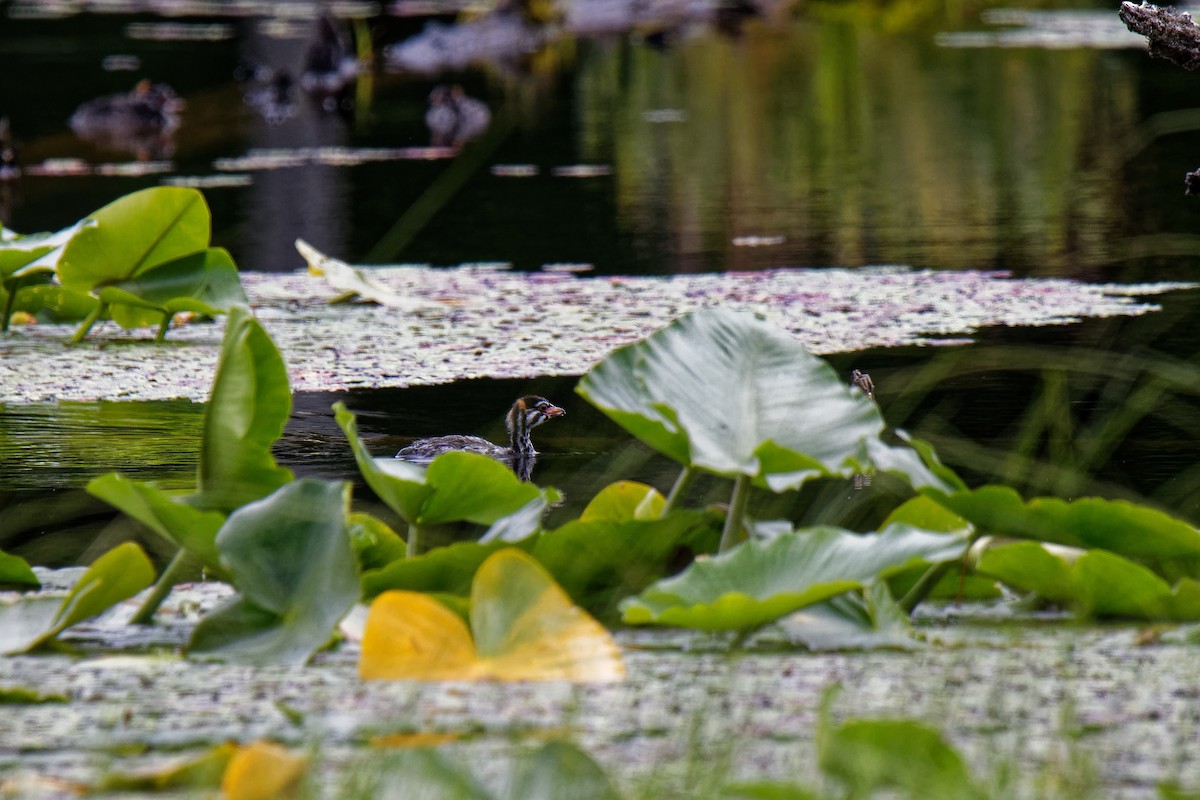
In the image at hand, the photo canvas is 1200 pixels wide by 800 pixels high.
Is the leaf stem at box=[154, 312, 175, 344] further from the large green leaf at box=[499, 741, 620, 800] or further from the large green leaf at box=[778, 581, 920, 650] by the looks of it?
the large green leaf at box=[499, 741, 620, 800]

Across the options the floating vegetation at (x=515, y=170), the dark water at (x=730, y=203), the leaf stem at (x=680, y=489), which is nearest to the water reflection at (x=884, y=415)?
the dark water at (x=730, y=203)

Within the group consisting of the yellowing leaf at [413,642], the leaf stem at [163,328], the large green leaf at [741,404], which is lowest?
the leaf stem at [163,328]

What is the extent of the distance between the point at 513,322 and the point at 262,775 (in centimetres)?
284

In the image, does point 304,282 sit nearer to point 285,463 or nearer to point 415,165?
point 285,463

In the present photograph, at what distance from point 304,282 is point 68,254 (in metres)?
1.42

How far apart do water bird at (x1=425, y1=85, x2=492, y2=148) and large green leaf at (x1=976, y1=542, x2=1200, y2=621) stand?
7410 mm

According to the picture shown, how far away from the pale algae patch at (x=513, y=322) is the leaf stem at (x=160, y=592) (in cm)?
155

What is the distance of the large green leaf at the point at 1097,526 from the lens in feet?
5.84

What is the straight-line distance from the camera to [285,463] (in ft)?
9.66

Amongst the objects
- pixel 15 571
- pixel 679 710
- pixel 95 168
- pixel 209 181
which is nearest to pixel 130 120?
pixel 95 168

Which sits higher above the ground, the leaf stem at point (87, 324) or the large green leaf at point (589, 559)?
the large green leaf at point (589, 559)

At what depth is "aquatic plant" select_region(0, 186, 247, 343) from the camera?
3.44 m

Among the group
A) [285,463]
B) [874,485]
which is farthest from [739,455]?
[285,463]

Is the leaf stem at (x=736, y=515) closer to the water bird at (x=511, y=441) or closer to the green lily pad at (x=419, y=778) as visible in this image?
the green lily pad at (x=419, y=778)
